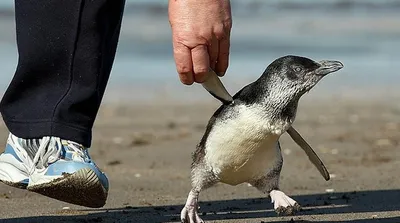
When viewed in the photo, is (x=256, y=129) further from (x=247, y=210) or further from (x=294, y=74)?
(x=247, y=210)

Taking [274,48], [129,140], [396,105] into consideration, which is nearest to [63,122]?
[129,140]

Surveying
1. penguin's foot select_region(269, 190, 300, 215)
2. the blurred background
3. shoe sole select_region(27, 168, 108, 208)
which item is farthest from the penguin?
the blurred background

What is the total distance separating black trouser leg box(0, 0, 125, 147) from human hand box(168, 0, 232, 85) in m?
0.57

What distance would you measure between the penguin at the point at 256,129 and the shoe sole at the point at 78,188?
1.18 ft

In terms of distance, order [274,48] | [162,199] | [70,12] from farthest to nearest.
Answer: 1. [274,48]
2. [162,199]
3. [70,12]

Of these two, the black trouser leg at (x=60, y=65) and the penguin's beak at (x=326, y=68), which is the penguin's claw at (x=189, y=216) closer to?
the black trouser leg at (x=60, y=65)

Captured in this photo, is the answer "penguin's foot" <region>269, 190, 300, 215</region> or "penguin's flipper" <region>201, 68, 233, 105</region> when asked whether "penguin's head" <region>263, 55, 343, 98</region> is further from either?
"penguin's foot" <region>269, 190, 300, 215</region>

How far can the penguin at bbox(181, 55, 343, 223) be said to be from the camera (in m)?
3.80

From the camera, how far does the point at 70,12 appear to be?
3.96 m

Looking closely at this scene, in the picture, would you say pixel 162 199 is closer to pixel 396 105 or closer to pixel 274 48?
pixel 396 105

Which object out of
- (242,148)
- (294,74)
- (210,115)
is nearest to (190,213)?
(242,148)

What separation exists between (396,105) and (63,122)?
6590 mm

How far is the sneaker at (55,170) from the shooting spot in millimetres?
3836

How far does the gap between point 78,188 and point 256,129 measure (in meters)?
0.71
